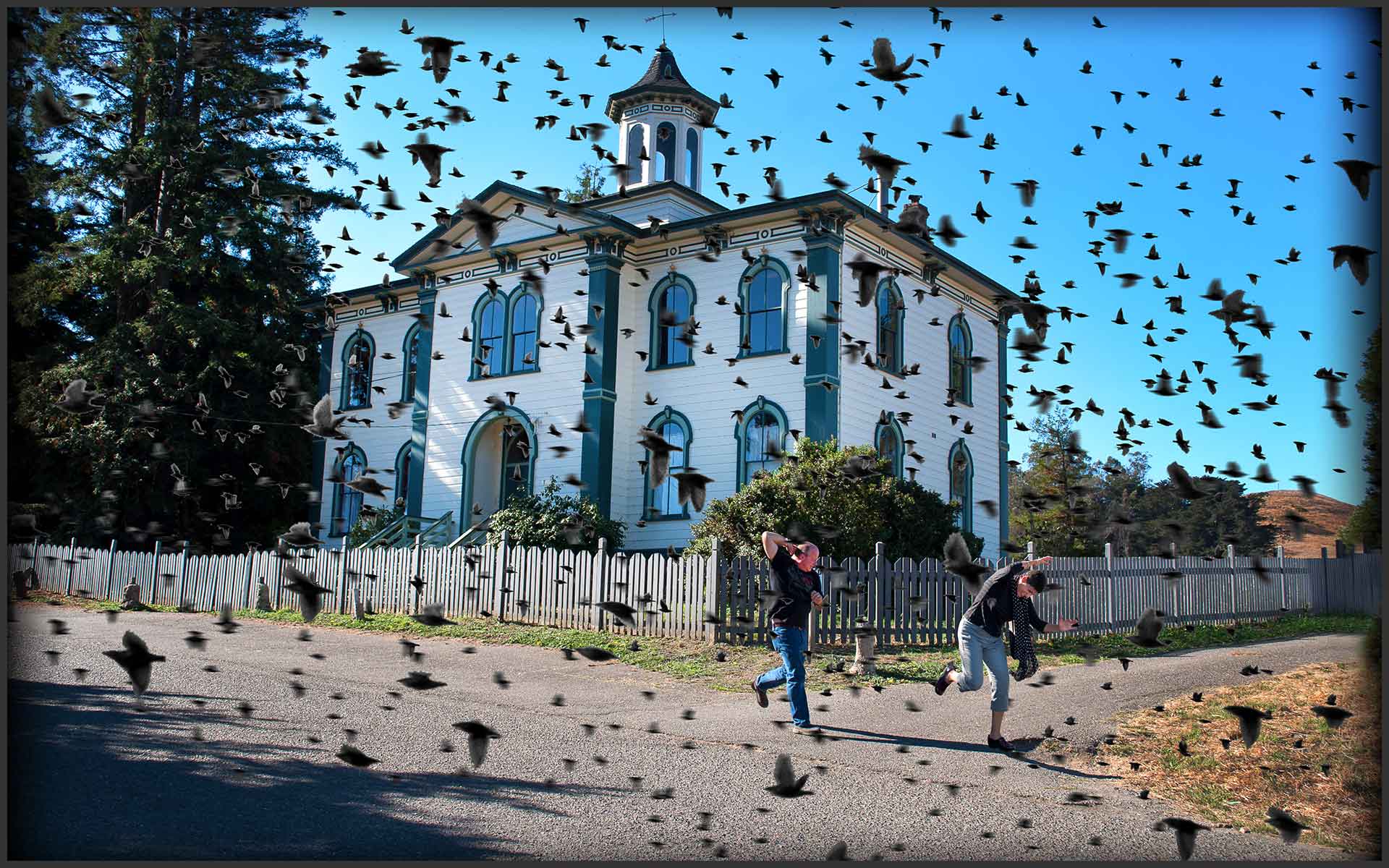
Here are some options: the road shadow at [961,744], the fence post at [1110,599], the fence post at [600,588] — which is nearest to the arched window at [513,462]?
the fence post at [600,588]

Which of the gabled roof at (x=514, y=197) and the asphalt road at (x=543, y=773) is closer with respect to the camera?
the asphalt road at (x=543, y=773)

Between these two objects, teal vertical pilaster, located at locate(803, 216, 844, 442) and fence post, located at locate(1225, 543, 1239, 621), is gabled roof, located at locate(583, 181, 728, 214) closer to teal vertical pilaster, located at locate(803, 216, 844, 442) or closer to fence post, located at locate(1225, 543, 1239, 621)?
teal vertical pilaster, located at locate(803, 216, 844, 442)

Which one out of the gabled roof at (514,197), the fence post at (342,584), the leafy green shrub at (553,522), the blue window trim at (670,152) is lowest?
the fence post at (342,584)

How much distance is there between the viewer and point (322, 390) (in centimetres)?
2967

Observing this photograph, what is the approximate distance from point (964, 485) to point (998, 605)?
54.9ft

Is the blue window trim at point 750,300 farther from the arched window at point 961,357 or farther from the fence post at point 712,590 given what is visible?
the fence post at point 712,590

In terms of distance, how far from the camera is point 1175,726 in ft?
30.1

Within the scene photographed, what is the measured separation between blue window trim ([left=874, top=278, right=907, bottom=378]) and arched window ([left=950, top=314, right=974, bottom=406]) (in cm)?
215

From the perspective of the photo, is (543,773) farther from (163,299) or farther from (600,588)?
(163,299)

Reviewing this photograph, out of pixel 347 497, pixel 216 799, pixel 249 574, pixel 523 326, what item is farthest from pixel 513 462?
pixel 216 799

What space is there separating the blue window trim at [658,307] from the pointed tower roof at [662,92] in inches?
223

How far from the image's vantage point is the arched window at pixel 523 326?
24.6m

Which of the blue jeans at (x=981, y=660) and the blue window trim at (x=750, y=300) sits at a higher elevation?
the blue window trim at (x=750, y=300)

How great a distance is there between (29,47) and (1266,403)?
8947 millimetres
